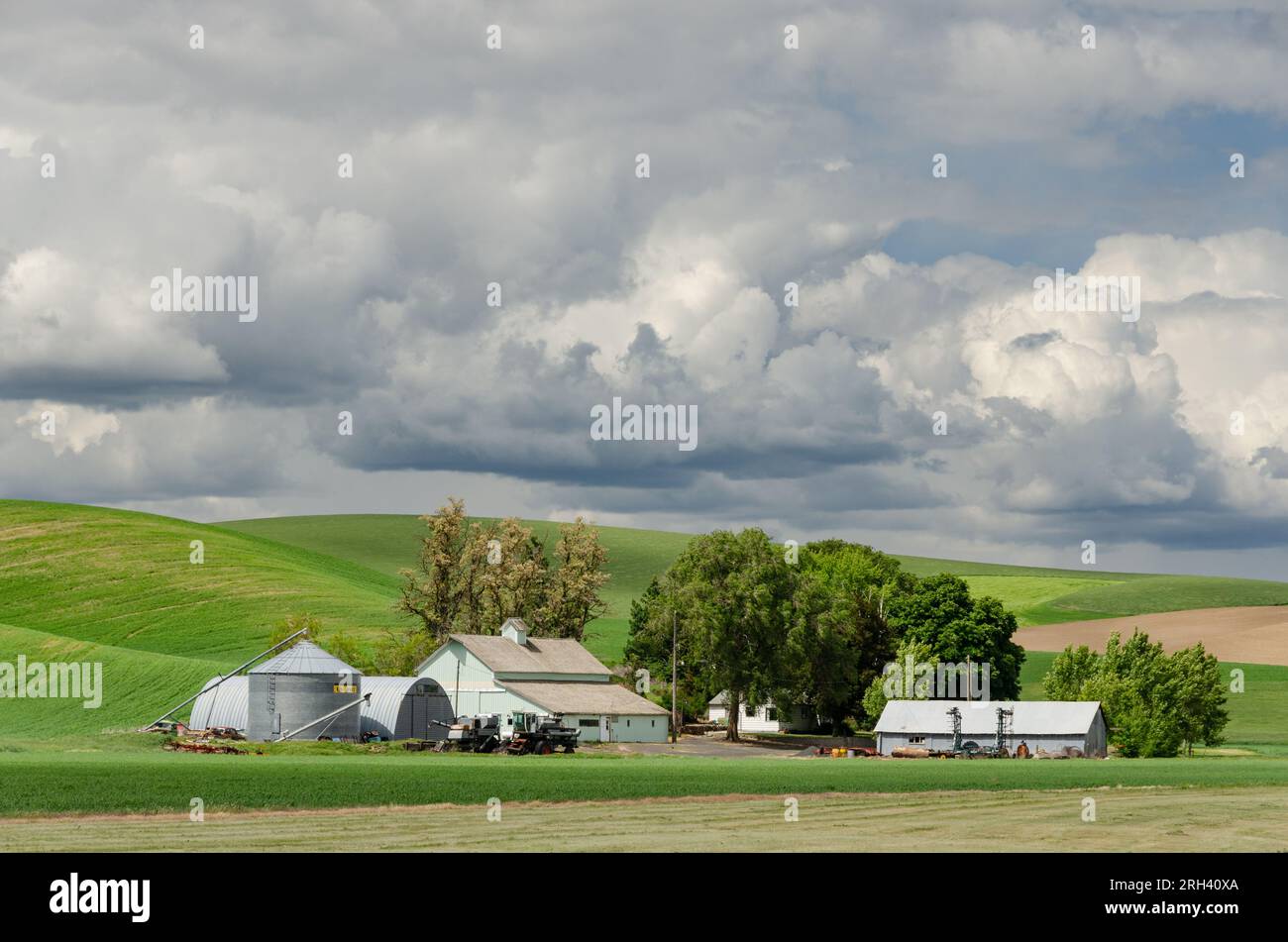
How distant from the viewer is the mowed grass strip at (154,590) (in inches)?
6053

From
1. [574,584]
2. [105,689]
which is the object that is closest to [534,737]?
[105,689]

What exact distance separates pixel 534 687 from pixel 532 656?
6270 mm

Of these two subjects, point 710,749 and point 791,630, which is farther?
point 791,630

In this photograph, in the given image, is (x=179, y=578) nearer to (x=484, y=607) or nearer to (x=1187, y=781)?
(x=484, y=607)

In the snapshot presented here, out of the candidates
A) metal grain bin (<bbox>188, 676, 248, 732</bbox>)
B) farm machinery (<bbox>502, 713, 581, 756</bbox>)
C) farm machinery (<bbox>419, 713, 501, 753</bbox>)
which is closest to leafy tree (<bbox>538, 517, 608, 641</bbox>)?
metal grain bin (<bbox>188, 676, 248, 732</bbox>)

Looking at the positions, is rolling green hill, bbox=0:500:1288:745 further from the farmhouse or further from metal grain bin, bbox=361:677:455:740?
the farmhouse

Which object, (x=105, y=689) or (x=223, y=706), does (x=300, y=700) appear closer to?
(x=223, y=706)

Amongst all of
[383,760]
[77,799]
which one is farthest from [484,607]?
[77,799]

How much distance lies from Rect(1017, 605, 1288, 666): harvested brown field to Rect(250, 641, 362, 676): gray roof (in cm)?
8162

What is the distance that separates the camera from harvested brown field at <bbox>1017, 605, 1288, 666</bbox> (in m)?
148

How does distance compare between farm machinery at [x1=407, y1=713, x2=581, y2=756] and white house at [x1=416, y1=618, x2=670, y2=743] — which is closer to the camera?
farm machinery at [x1=407, y1=713, x2=581, y2=756]

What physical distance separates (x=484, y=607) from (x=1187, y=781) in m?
83.3

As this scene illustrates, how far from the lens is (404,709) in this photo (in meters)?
102

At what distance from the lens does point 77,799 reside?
4391cm
